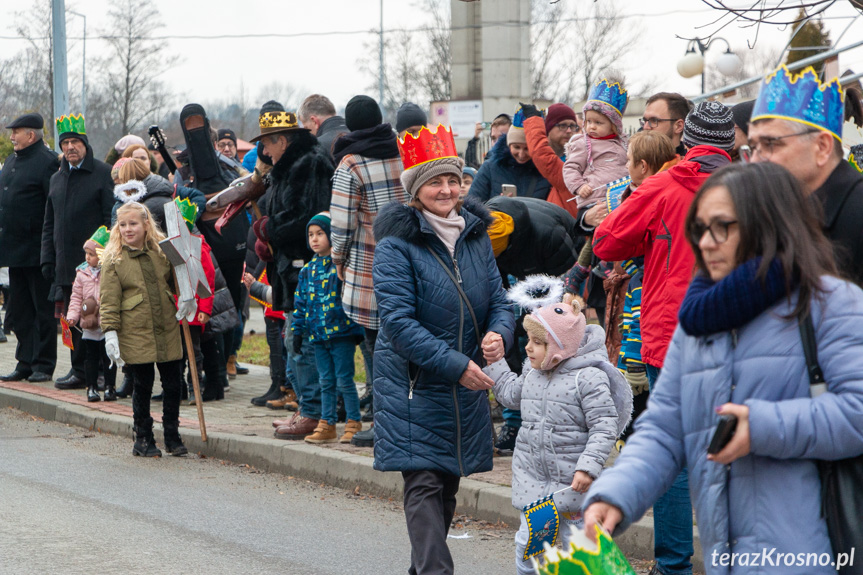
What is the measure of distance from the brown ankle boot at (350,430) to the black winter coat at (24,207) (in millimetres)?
5246

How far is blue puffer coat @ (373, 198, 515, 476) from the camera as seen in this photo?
4.73 m

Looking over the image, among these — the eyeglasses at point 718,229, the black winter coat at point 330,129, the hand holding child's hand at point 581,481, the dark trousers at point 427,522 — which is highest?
the black winter coat at point 330,129

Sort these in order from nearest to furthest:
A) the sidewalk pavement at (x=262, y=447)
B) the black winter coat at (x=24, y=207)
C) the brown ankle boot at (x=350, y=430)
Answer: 1. the sidewalk pavement at (x=262, y=447)
2. the brown ankle boot at (x=350, y=430)
3. the black winter coat at (x=24, y=207)

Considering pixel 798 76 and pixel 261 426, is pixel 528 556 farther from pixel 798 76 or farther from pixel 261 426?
pixel 261 426

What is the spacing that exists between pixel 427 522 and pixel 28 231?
8574mm

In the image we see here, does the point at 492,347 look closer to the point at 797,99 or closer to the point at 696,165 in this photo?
the point at 696,165

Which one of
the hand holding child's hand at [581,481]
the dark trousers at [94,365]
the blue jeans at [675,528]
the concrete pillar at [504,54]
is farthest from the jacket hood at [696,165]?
the concrete pillar at [504,54]

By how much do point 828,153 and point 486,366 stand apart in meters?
2.17

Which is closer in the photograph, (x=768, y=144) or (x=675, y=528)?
(x=768, y=144)

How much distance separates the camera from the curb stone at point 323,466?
5934 millimetres

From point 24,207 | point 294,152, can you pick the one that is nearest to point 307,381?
point 294,152

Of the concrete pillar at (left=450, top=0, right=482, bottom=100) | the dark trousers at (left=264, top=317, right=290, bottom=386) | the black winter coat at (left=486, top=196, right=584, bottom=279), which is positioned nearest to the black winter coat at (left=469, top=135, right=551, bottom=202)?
the black winter coat at (left=486, top=196, right=584, bottom=279)

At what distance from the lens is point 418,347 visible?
182 inches

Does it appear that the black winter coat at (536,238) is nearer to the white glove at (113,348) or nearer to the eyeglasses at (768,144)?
the white glove at (113,348)
